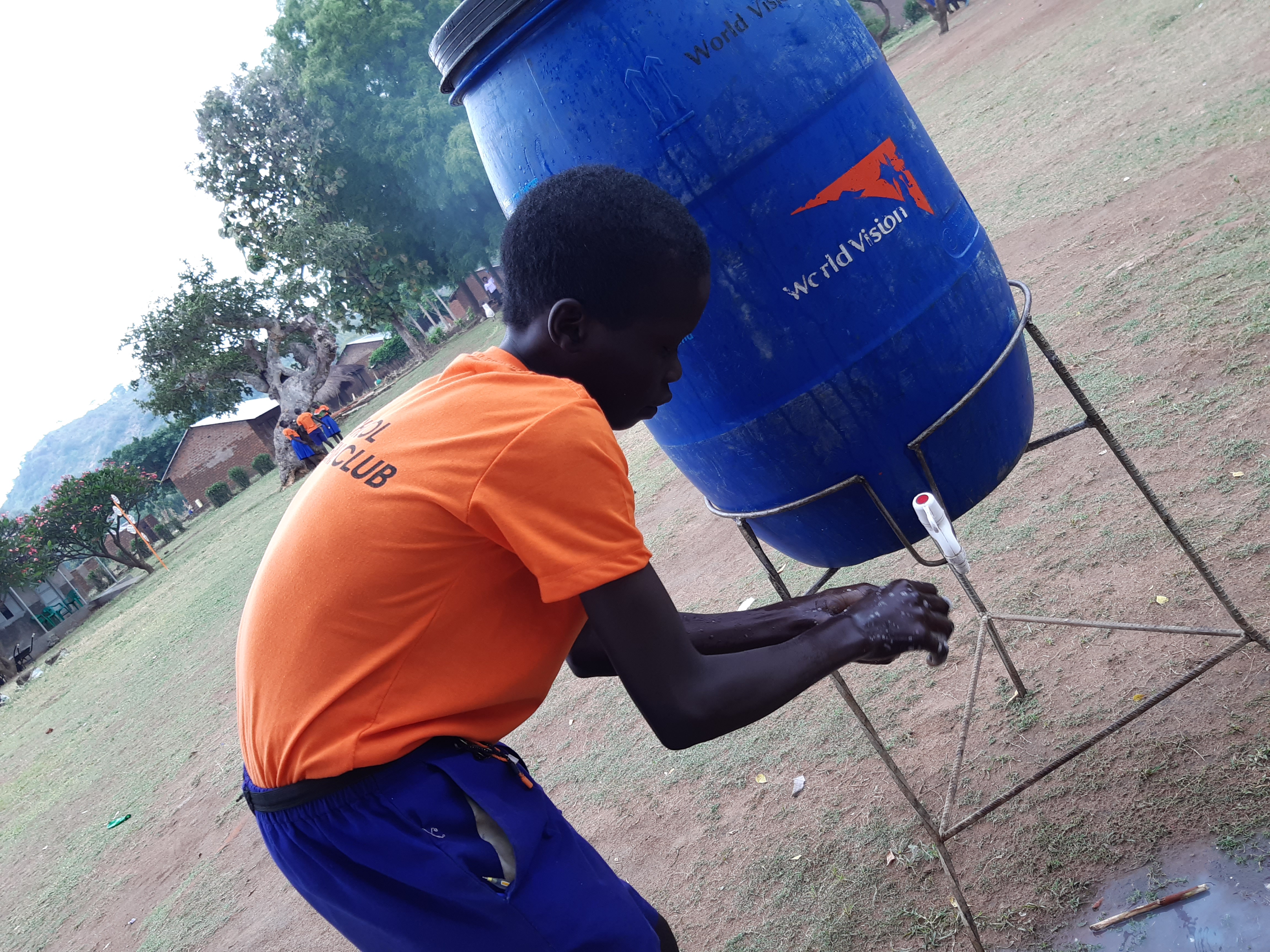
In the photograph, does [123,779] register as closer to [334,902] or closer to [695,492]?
[695,492]

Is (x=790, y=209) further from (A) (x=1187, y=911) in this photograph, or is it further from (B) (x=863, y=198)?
(A) (x=1187, y=911)

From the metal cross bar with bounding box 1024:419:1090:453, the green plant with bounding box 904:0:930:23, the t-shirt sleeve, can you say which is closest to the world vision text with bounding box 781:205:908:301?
the metal cross bar with bounding box 1024:419:1090:453

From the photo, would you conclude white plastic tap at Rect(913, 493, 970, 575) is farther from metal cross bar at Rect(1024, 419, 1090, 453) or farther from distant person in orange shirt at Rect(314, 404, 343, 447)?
distant person in orange shirt at Rect(314, 404, 343, 447)

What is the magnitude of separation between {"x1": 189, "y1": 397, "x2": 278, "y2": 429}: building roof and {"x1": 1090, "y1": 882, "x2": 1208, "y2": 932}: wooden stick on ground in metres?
40.1

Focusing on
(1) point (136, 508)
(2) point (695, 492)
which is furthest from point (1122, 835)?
(1) point (136, 508)

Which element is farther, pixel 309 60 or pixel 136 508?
pixel 136 508

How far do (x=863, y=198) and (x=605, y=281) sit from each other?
801 mm

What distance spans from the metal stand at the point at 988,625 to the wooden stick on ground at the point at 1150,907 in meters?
0.27

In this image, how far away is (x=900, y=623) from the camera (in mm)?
1499

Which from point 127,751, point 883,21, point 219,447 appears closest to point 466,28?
point 127,751

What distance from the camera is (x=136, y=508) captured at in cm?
3014

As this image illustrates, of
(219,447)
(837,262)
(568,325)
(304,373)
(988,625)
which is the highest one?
(219,447)

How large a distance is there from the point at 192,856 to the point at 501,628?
463cm

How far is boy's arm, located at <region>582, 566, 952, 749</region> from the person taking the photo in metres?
1.30
